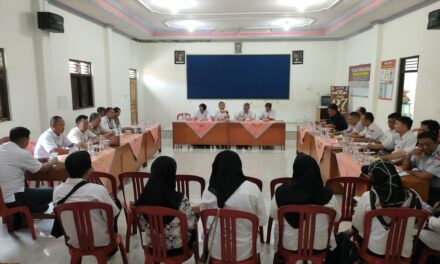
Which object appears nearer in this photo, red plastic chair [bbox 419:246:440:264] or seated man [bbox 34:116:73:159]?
red plastic chair [bbox 419:246:440:264]

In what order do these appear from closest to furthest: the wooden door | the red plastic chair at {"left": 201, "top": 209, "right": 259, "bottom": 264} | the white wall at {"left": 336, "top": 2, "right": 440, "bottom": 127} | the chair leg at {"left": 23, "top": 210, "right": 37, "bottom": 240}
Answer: the red plastic chair at {"left": 201, "top": 209, "right": 259, "bottom": 264}, the chair leg at {"left": 23, "top": 210, "right": 37, "bottom": 240}, the white wall at {"left": 336, "top": 2, "right": 440, "bottom": 127}, the wooden door

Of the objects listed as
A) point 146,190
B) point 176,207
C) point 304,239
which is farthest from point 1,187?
point 304,239

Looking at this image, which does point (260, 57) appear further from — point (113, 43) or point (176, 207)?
point (176, 207)

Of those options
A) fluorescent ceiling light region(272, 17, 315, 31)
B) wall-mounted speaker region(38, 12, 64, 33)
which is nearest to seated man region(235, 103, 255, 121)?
fluorescent ceiling light region(272, 17, 315, 31)

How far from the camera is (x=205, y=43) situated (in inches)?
415

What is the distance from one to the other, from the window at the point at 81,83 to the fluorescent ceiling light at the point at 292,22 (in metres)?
5.09

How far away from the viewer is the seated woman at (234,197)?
83.5 inches

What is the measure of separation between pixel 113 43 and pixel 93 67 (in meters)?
1.29

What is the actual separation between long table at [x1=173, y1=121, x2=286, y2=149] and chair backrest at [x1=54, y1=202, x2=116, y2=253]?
5480mm

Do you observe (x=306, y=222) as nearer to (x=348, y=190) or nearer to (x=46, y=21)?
(x=348, y=190)

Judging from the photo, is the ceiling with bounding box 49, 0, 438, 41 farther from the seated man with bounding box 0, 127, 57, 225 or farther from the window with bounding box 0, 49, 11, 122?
the seated man with bounding box 0, 127, 57, 225

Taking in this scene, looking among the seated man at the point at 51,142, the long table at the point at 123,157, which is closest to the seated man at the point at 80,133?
the seated man at the point at 51,142

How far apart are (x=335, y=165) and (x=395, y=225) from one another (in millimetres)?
2619

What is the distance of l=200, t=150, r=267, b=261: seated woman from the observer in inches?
83.5
